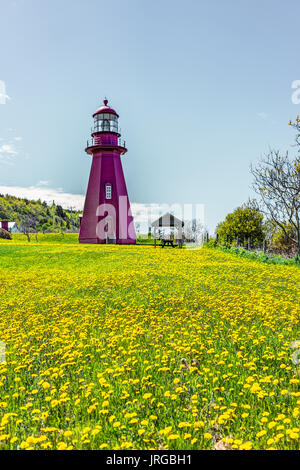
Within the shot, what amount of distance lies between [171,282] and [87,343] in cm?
653

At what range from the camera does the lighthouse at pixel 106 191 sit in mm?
38906

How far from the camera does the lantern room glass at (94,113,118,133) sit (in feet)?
130

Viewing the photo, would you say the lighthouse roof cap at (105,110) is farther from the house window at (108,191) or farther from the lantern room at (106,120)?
the house window at (108,191)

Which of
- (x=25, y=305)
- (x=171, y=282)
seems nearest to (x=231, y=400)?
(x=25, y=305)

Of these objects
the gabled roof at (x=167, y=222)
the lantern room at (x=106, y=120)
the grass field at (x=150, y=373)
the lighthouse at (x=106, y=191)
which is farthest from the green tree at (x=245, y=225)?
the grass field at (x=150, y=373)

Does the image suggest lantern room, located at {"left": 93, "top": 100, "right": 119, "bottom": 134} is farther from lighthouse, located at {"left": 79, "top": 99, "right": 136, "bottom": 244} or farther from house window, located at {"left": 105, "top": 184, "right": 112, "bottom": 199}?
house window, located at {"left": 105, "top": 184, "right": 112, "bottom": 199}

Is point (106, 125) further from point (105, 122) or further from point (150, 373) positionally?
point (150, 373)

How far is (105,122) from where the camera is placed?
39906 millimetres

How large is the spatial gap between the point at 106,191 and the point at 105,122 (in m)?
8.60

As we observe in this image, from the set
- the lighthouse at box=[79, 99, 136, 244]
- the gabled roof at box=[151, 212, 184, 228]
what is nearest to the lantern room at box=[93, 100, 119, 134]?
the lighthouse at box=[79, 99, 136, 244]

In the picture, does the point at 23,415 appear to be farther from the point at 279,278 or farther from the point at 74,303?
the point at 279,278

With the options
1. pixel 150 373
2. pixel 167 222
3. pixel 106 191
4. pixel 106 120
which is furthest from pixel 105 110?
pixel 150 373

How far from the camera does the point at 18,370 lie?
4531 millimetres

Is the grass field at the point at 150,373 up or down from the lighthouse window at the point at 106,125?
down
